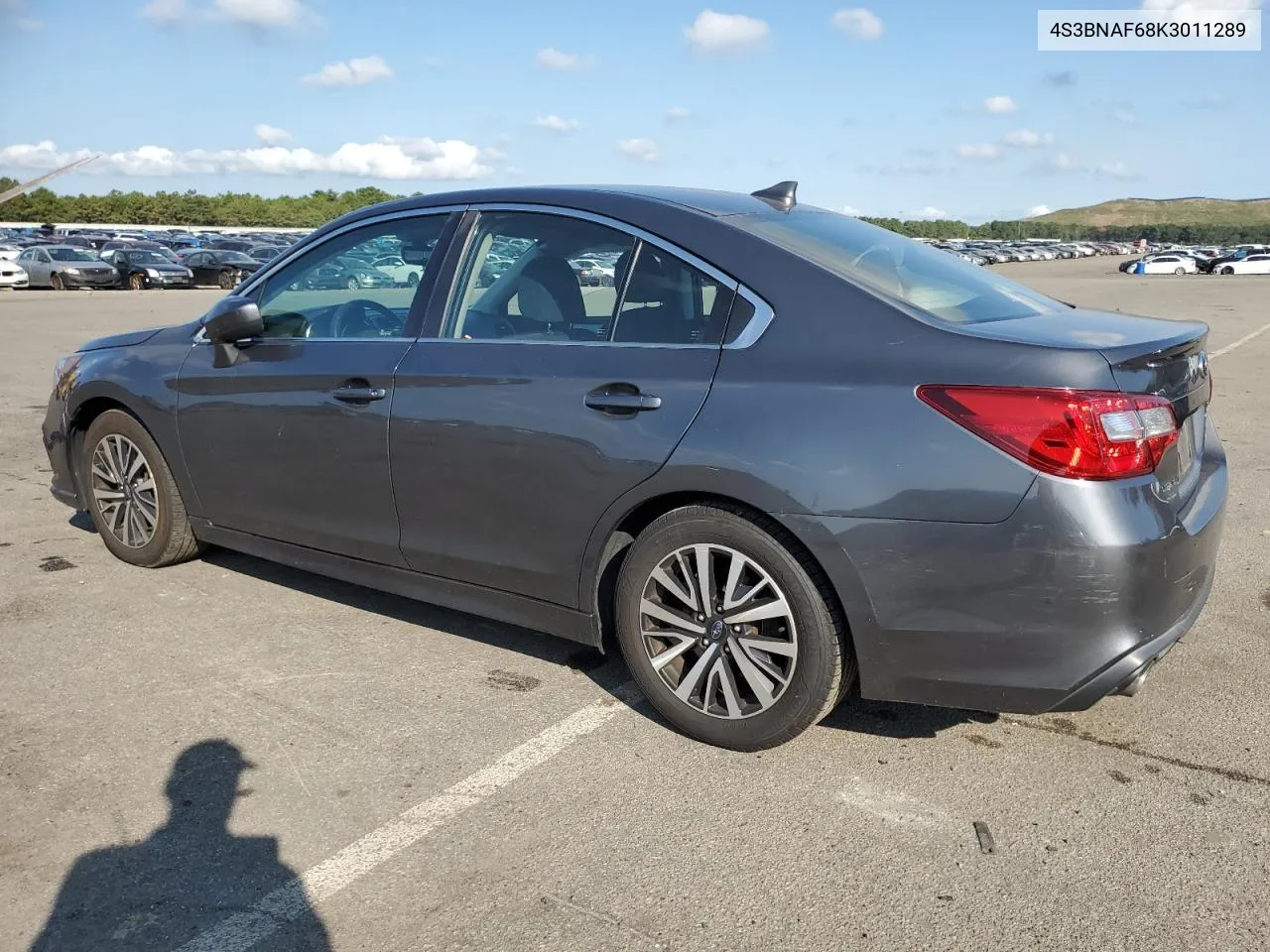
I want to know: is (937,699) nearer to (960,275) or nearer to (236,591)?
(960,275)

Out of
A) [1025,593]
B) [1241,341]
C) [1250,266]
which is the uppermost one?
[1250,266]

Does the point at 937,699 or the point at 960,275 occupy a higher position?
the point at 960,275

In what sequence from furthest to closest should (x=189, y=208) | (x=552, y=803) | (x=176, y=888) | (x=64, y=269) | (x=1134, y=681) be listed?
1. (x=189, y=208)
2. (x=64, y=269)
3. (x=552, y=803)
4. (x=1134, y=681)
5. (x=176, y=888)

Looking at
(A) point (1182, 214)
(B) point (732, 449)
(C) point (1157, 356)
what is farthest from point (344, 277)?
(A) point (1182, 214)

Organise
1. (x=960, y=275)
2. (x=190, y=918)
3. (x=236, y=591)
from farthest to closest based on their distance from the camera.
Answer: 1. (x=236, y=591)
2. (x=960, y=275)
3. (x=190, y=918)

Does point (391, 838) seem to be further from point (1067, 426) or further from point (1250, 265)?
point (1250, 265)

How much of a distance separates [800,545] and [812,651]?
31 cm

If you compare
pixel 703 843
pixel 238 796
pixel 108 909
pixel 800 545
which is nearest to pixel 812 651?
pixel 800 545

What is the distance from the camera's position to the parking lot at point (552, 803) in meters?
2.54

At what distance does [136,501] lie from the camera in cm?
509

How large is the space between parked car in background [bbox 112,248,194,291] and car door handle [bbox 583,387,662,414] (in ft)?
128

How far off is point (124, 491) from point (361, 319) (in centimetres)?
179

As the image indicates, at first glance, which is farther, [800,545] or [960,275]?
[960,275]

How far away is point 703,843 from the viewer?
2854 mm
